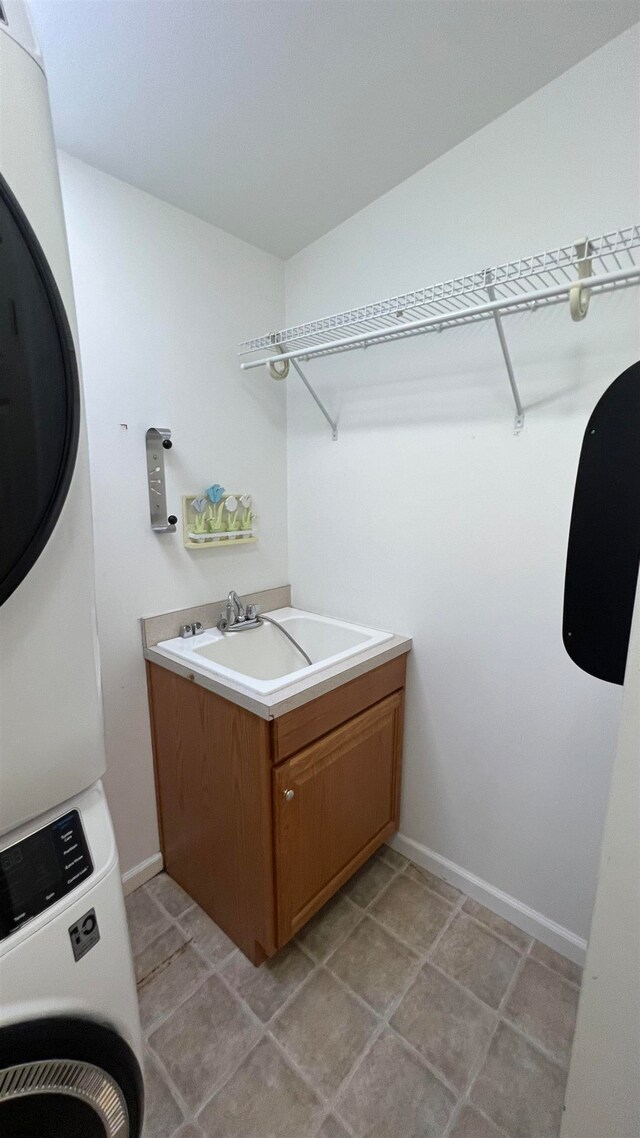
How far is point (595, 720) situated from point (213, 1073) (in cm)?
135

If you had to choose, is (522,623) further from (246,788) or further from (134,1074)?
(134,1074)

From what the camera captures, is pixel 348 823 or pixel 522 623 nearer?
pixel 522 623

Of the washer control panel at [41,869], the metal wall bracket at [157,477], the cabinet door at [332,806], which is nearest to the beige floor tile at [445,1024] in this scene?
the cabinet door at [332,806]

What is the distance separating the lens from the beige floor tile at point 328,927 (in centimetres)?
144

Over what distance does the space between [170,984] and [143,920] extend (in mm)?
259

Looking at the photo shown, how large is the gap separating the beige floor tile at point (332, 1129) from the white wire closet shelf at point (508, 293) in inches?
70.9

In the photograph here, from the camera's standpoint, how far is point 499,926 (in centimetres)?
151

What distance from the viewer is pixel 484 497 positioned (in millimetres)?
1400

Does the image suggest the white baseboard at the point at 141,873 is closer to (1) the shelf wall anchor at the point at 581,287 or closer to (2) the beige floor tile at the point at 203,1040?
(2) the beige floor tile at the point at 203,1040

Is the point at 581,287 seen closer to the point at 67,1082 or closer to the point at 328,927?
the point at 67,1082

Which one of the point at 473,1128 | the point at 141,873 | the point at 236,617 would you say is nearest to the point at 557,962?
the point at 473,1128

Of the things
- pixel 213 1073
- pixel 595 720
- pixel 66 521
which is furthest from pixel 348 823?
pixel 66 521

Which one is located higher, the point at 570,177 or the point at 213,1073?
the point at 570,177

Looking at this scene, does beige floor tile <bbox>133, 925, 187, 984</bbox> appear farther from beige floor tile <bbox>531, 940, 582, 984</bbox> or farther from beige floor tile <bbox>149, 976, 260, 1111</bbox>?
beige floor tile <bbox>531, 940, 582, 984</bbox>
